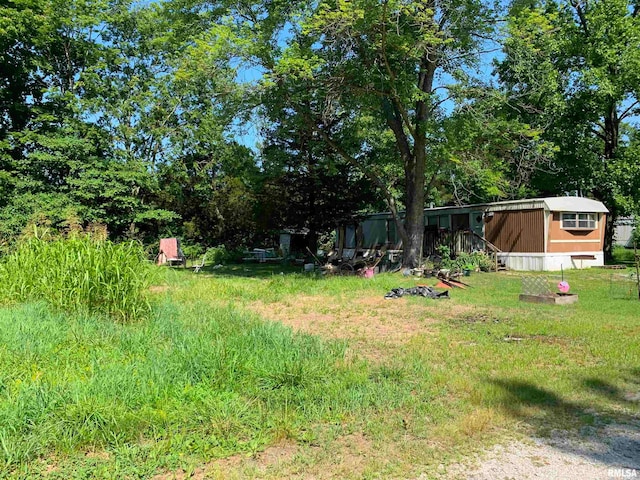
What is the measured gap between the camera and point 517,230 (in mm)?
17250

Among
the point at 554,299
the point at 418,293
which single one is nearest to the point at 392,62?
the point at 418,293

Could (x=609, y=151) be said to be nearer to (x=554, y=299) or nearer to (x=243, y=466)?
(x=554, y=299)

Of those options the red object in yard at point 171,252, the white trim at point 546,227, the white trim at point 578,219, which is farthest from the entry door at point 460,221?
the red object in yard at point 171,252

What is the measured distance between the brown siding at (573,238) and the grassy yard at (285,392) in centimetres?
1060

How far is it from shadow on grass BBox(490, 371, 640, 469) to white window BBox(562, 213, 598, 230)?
1384 centimetres

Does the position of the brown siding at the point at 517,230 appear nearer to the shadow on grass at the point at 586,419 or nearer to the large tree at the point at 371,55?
the large tree at the point at 371,55

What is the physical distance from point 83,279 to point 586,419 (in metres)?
5.96

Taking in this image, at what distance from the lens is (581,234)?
17562 millimetres

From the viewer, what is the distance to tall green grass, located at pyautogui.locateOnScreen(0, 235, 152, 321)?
640 centimetres

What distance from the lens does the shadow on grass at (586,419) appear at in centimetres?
311

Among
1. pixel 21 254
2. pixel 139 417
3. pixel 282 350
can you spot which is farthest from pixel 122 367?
pixel 21 254

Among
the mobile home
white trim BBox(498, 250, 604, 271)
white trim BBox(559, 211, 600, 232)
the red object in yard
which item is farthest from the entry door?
the red object in yard

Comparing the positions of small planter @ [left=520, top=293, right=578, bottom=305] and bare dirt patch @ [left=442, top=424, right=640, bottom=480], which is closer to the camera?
bare dirt patch @ [left=442, top=424, right=640, bottom=480]

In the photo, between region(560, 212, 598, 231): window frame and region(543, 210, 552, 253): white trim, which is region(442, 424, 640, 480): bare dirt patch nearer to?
region(543, 210, 552, 253): white trim
